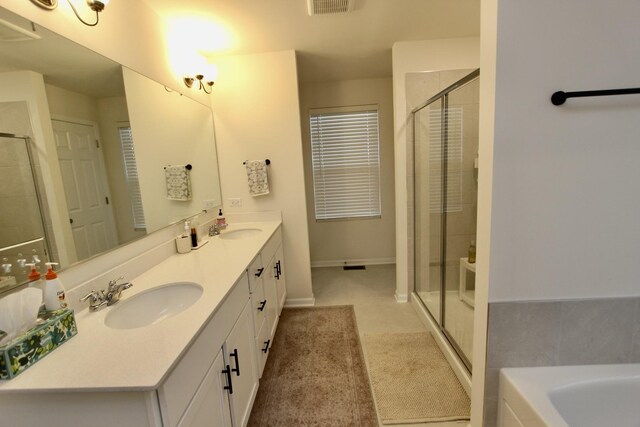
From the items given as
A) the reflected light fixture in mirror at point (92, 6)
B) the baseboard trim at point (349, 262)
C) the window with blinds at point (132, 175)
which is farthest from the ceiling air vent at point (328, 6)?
the baseboard trim at point (349, 262)

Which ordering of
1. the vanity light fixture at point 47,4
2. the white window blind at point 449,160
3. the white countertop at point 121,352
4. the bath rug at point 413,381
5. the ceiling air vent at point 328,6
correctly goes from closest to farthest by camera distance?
the white countertop at point 121,352 < the vanity light fixture at point 47,4 < the bath rug at point 413,381 < the ceiling air vent at point 328,6 < the white window blind at point 449,160

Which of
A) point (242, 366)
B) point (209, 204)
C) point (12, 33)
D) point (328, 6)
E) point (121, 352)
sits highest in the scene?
point (328, 6)

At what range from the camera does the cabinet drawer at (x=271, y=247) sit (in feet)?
6.68

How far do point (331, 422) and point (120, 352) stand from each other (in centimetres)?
123

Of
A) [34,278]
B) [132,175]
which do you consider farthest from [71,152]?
[34,278]

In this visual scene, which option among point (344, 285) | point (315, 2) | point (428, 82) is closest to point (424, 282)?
point (344, 285)

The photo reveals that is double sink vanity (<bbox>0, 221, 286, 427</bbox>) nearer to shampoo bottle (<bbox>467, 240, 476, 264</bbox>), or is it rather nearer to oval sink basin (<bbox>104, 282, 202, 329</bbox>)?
oval sink basin (<bbox>104, 282, 202, 329</bbox>)

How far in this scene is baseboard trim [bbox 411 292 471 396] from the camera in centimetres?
175

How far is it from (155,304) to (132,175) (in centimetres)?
72

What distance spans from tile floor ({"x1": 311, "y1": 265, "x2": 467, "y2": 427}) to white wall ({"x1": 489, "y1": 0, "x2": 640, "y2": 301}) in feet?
4.89

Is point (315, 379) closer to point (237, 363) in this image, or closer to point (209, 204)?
point (237, 363)

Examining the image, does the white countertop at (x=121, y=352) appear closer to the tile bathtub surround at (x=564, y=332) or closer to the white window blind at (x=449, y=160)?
the tile bathtub surround at (x=564, y=332)

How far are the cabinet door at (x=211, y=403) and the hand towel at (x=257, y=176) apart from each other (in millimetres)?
1710

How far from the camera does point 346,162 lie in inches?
152
